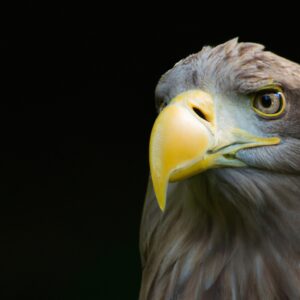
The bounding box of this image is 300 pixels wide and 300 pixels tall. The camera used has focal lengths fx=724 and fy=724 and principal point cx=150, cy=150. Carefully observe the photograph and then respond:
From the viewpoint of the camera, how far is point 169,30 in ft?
12.7

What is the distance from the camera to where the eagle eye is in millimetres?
1635

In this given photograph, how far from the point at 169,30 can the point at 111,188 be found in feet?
3.02

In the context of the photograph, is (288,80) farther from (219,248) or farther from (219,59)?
(219,248)

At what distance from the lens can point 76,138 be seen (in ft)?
13.1

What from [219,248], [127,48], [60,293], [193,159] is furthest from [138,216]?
[193,159]

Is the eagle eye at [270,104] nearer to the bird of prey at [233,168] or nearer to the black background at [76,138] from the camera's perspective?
the bird of prey at [233,168]

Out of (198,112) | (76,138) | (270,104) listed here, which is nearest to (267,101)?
(270,104)

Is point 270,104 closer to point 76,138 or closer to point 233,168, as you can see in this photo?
point 233,168

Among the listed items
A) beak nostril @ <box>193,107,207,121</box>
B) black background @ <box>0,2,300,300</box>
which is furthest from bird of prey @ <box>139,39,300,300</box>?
black background @ <box>0,2,300,300</box>

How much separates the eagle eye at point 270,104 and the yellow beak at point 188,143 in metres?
0.07

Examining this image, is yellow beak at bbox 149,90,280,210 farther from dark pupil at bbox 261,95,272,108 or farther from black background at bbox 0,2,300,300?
black background at bbox 0,2,300,300

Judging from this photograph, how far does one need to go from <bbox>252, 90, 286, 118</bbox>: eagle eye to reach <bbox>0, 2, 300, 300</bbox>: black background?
2.26 metres

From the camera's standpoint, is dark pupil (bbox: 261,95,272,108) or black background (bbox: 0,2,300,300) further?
black background (bbox: 0,2,300,300)

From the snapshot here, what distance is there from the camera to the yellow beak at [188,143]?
4.99ft
